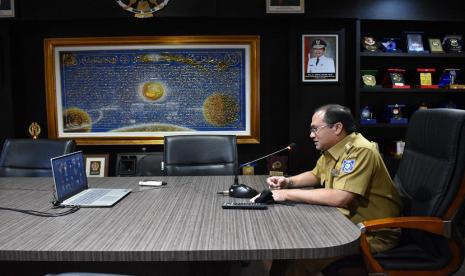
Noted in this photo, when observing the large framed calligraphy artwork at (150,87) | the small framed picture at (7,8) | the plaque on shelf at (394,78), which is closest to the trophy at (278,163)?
the large framed calligraphy artwork at (150,87)

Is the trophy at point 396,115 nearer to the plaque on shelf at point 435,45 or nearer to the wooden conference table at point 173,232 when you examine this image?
the plaque on shelf at point 435,45

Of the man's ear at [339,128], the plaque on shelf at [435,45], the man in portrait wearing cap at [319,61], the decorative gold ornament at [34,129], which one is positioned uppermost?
the plaque on shelf at [435,45]

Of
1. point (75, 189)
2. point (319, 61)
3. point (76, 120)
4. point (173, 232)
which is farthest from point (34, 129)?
point (173, 232)

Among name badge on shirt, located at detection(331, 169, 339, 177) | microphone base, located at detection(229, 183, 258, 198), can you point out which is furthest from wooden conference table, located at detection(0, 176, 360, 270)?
name badge on shirt, located at detection(331, 169, 339, 177)

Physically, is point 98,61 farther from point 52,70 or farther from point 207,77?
point 207,77

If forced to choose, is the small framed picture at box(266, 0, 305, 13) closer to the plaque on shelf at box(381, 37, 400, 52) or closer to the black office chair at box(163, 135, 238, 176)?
the plaque on shelf at box(381, 37, 400, 52)

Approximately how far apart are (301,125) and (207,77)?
3.22 feet

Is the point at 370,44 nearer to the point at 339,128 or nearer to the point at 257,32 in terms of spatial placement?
the point at 257,32

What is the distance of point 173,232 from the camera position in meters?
1.26

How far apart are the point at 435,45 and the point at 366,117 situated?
3.02 ft

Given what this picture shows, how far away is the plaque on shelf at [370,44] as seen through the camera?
11.9 ft

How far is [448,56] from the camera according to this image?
3588 millimetres

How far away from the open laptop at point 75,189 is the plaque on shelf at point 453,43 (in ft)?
10.5

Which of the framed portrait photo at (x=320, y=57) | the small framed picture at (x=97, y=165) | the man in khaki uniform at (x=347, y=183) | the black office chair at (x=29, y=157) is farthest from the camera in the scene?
the small framed picture at (x=97, y=165)
